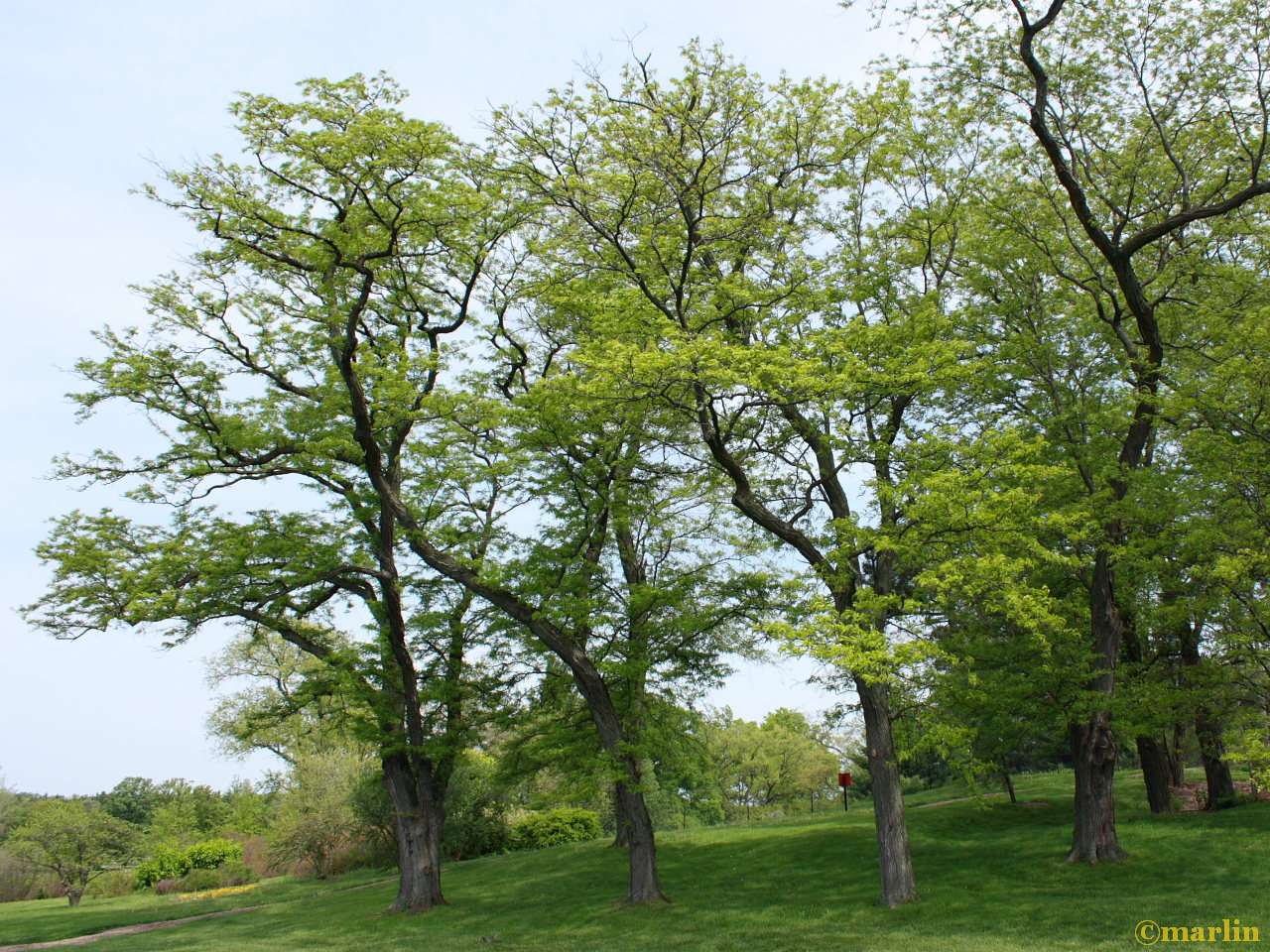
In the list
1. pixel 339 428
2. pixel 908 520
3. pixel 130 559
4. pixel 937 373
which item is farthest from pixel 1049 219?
pixel 130 559

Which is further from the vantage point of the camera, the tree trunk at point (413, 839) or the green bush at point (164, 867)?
the green bush at point (164, 867)

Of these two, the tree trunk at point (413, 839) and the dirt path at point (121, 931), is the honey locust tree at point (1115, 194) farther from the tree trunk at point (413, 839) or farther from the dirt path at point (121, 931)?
the dirt path at point (121, 931)

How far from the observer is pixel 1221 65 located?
15.5 metres

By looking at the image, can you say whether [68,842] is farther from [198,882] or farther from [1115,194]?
[1115,194]

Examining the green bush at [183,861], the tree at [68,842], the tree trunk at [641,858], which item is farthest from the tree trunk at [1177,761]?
the tree at [68,842]

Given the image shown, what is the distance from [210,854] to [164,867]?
200cm

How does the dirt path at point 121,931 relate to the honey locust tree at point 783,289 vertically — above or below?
below

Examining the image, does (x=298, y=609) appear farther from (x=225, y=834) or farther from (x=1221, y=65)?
(x=225, y=834)

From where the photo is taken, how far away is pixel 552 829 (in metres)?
31.8

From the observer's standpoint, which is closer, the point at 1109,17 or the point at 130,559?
the point at 1109,17

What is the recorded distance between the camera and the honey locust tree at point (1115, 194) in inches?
606

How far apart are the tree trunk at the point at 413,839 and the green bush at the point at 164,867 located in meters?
21.3

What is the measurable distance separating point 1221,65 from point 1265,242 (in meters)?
3.69

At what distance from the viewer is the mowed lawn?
1341 cm
